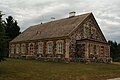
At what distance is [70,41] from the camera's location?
3591 centimetres

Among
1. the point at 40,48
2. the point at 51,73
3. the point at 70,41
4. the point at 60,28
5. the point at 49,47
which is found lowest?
the point at 51,73

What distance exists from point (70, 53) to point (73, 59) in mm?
1080

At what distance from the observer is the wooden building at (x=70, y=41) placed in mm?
35875

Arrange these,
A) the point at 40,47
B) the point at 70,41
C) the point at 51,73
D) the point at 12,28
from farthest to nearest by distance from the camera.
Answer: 1. the point at 12,28
2. the point at 40,47
3. the point at 70,41
4. the point at 51,73

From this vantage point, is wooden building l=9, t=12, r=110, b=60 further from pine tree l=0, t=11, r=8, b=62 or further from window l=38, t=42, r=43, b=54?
pine tree l=0, t=11, r=8, b=62

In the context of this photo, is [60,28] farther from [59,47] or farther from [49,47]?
[59,47]

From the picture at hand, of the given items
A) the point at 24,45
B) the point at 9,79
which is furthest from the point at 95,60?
the point at 9,79

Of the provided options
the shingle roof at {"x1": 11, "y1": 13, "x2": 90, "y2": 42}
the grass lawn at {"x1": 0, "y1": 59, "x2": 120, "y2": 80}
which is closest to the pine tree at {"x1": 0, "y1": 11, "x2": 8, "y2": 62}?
the grass lawn at {"x1": 0, "y1": 59, "x2": 120, "y2": 80}

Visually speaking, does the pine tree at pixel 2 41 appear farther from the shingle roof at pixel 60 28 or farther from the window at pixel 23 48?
the window at pixel 23 48

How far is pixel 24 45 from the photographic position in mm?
46656

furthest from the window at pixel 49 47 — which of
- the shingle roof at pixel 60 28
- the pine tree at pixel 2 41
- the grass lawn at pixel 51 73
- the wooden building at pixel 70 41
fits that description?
the pine tree at pixel 2 41

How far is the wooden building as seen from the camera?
118 ft

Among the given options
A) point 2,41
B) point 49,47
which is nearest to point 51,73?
point 2,41

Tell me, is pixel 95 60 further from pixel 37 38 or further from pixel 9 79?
pixel 9 79
